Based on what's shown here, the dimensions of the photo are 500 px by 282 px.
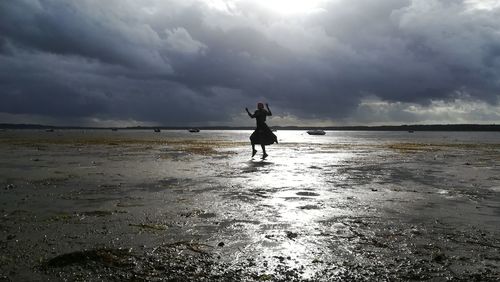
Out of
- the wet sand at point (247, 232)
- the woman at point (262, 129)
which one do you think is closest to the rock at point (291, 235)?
the wet sand at point (247, 232)

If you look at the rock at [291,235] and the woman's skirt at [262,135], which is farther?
the woman's skirt at [262,135]

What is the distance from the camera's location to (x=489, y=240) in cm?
599

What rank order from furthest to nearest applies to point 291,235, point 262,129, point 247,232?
point 262,129 → point 247,232 → point 291,235

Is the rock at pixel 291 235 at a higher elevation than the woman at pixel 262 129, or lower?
lower

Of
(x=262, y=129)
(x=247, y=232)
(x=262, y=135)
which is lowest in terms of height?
(x=247, y=232)

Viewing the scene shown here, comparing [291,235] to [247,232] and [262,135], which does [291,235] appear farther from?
[262,135]

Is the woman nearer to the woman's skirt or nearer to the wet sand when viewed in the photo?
the woman's skirt

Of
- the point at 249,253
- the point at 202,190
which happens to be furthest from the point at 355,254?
the point at 202,190

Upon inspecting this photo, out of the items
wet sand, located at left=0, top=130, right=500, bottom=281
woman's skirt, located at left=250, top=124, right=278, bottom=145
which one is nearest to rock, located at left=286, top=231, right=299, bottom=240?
wet sand, located at left=0, top=130, right=500, bottom=281

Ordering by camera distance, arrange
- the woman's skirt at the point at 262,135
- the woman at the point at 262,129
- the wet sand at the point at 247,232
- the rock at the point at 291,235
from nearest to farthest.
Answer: the wet sand at the point at 247,232
the rock at the point at 291,235
the woman at the point at 262,129
the woman's skirt at the point at 262,135

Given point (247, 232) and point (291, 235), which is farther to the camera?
point (247, 232)

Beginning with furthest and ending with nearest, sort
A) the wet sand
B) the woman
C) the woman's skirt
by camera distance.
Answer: the woman's skirt < the woman < the wet sand

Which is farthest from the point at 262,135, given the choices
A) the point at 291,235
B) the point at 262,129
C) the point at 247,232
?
the point at 291,235

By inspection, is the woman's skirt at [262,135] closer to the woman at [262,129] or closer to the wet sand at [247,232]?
the woman at [262,129]
